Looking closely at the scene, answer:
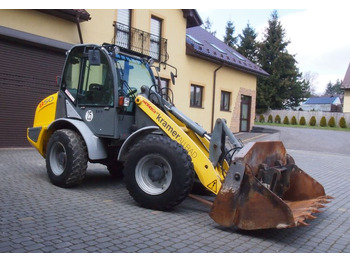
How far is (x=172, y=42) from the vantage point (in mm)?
16812

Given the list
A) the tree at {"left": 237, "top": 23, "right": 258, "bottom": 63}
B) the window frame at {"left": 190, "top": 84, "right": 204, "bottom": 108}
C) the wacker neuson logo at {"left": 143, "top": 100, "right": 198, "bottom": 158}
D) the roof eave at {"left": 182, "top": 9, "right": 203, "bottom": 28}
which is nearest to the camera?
the wacker neuson logo at {"left": 143, "top": 100, "right": 198, "bottom": 158}

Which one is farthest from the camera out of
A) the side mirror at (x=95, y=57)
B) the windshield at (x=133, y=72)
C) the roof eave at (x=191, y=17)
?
the roof eave at (x=191, y=17)

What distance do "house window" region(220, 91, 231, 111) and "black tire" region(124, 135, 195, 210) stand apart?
50.7 feet

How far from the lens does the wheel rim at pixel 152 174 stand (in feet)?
17.4

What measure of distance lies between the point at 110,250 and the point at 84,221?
106 cm

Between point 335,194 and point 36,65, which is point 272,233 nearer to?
point 335,194

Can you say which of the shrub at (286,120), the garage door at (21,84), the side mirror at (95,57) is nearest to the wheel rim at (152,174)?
the side mirror at (95,57)

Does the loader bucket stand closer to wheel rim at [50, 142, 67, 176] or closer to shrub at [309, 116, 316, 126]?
wheel rim at [50, 142, 67, 176]

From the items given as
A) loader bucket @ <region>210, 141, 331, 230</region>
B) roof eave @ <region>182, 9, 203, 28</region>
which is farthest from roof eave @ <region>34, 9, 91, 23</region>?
loader bucket @ <region>210, 141, 331, 230</region>

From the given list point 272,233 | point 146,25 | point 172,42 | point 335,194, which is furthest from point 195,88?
point 272,233

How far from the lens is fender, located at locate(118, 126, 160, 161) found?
18.7 ft

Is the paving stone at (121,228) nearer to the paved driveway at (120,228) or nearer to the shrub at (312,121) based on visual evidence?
the paved driveway at (120,228)

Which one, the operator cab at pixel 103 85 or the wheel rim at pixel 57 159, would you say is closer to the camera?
the operator cab at pixel 103 85

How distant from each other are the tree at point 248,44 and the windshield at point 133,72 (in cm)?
3854
